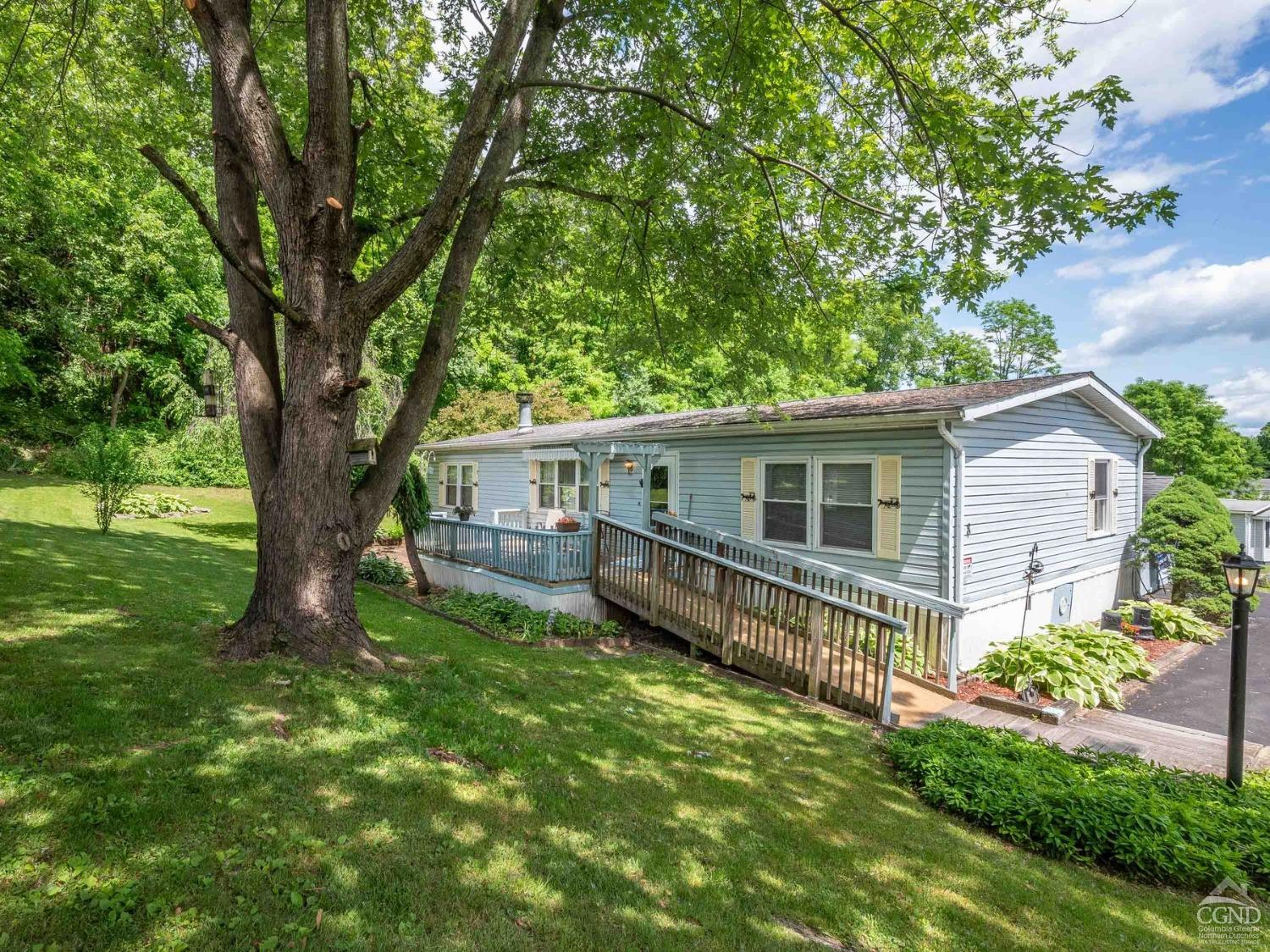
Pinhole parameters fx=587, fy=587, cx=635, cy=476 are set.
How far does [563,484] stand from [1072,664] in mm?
10366

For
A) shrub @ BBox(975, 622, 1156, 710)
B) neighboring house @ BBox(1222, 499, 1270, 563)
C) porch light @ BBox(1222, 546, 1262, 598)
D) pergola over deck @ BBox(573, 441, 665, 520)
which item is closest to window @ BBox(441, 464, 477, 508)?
pergola over deck @ BBox(573, 441, 665, 520)

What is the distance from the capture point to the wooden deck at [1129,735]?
17.7 ft

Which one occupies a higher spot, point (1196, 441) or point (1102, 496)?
point (1196, 441)

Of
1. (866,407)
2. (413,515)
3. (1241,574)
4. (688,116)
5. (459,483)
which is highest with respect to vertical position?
(688,116)

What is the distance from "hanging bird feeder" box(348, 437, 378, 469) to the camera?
4.75m

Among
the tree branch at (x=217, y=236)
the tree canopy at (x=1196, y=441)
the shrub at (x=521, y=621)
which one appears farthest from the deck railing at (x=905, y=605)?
the tree canopy at (x=1196, y=441)

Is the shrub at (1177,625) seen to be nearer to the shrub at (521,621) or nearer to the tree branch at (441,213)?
the shrub at (521,621)

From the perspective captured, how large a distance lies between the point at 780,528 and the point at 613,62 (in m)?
6.96

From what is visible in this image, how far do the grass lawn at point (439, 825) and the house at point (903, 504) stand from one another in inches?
104

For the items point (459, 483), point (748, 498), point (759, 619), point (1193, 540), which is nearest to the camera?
point (759, 619)

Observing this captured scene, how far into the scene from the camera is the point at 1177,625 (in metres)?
10.2

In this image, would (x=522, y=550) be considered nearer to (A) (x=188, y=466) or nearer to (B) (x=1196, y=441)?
(A) (x=188, y=466)

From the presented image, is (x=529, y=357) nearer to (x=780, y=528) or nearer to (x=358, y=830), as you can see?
(x=780, y=528)

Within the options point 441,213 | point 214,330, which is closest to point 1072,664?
point 441,213
